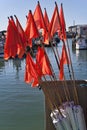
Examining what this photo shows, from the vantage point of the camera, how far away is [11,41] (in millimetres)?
5121

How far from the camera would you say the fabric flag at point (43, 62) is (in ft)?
17.4

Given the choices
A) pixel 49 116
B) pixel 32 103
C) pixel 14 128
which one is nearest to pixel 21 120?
pixel 14 128

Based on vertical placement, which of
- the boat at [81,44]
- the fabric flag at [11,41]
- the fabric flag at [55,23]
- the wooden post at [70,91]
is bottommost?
the boat at [81,44]

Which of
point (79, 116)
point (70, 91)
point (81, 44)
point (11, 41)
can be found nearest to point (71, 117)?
point (79, 116)

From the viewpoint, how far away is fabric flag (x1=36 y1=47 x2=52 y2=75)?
5.30 m

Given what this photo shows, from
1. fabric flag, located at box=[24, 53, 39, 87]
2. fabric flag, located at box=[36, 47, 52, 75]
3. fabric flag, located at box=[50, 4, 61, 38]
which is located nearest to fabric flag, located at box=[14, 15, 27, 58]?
fabric flag, located at box=[24, 53, 39, 87]

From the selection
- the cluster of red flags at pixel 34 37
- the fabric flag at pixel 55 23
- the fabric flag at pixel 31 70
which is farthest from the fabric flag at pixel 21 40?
the fabric flag at pixel 55 23

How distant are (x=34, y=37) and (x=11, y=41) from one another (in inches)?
13.8

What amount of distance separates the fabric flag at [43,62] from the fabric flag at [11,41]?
17.3 inches

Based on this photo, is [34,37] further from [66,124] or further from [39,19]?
[66,124]

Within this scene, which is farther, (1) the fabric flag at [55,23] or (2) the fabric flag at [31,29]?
(1) the fabric flag at [55,23]

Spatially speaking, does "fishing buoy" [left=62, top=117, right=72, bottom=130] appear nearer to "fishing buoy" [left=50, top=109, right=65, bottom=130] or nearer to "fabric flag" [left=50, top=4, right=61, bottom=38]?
"fishing buoy" [left=50, top=109, right=65, bottom=130]

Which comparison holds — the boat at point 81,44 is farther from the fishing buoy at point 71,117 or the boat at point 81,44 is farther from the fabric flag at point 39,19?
the fishing buoy at point 71,117

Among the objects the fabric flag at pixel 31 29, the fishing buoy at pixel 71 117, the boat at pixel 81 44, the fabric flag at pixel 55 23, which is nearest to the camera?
the fishing buoy at pixel 71 117
